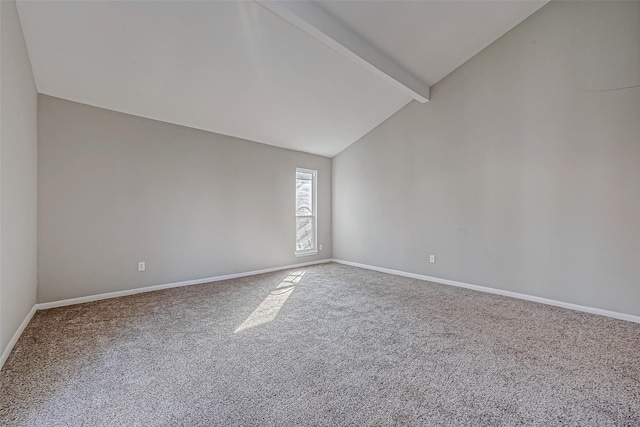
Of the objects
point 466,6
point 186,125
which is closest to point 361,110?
point 466,6

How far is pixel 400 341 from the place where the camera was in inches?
96.2

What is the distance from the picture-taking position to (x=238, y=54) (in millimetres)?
3146

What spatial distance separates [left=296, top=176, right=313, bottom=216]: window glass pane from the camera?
5840mm

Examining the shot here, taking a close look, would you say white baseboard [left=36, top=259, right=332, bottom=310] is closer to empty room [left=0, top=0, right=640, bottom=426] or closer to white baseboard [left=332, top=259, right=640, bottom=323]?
empty room [left=0, top=0, right=640, bottom=426]

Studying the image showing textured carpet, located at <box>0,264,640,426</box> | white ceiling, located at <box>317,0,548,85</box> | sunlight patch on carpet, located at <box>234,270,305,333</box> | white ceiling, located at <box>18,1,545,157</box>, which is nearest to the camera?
textured carpet, located at <box>0,264,640,426</box>

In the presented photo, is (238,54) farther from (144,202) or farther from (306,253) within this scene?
(306,253)

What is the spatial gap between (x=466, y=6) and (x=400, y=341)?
3.55 metres

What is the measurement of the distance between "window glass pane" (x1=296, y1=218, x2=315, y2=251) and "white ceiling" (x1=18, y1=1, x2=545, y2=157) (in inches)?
80.5

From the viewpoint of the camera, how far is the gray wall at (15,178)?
2141mm

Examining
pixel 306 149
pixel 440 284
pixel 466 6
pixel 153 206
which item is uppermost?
pixel 466 6

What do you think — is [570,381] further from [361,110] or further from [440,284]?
[361,110]

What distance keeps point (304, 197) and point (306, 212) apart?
1.02ft

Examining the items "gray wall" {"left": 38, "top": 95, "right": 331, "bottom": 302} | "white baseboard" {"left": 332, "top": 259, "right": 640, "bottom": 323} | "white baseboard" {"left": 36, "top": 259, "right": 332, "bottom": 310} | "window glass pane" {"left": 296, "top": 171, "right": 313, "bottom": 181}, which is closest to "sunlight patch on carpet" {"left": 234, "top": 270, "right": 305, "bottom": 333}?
"white baseboard" {"left": 36, "top": 259, "right": 332, "bottom": 310}

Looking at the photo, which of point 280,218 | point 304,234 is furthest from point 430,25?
point 304,234
